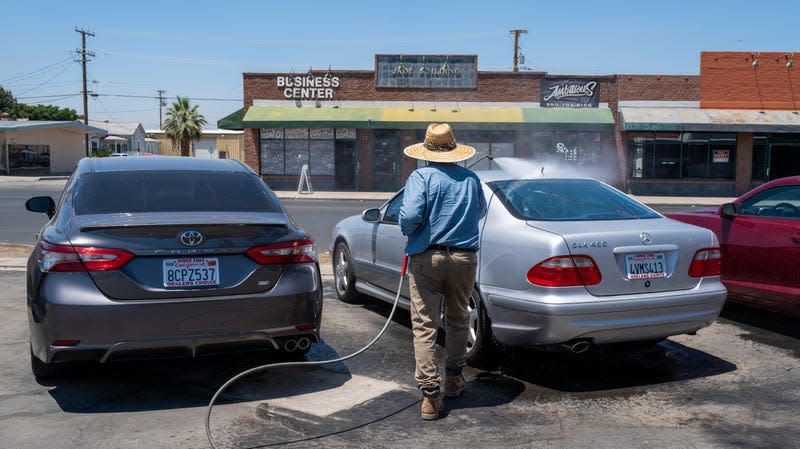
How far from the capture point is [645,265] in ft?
17.0

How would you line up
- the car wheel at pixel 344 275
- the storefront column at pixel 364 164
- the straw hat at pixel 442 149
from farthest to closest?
the storefront column at pixel 364 164 → the car wheel at pixel 344 275 → the straw hat at pixel 442 149

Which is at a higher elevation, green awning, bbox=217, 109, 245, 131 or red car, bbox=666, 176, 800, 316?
green awning, bbox=217, 109, 245, 131

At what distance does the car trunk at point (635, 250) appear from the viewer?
504 cm

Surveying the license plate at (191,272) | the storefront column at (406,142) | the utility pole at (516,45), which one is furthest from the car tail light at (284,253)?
the utility pole at (516,45)

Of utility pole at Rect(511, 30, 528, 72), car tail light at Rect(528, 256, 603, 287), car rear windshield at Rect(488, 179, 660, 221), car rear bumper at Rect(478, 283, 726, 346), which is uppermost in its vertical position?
utility pole at Rect(511, 30, 528, 72)

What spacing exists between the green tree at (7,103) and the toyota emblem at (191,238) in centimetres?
8505

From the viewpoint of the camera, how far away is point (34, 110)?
272 ft

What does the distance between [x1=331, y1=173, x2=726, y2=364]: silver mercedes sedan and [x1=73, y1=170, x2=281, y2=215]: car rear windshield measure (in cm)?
169

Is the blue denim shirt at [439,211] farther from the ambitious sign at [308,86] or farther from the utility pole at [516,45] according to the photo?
the utility pole at [516,45]

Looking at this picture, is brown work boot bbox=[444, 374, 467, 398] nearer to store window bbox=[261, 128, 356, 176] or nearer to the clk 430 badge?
the clk 430 badge

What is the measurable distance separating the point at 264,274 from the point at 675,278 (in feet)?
9.35

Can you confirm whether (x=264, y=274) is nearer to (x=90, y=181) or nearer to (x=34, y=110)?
(x=90, y=181)

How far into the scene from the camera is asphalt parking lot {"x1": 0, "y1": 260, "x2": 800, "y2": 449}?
4.27m

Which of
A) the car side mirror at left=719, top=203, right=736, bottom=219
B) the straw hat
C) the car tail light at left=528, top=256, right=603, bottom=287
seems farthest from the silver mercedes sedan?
the car side mirror at left=719, top=203, right=736, bottom=219
